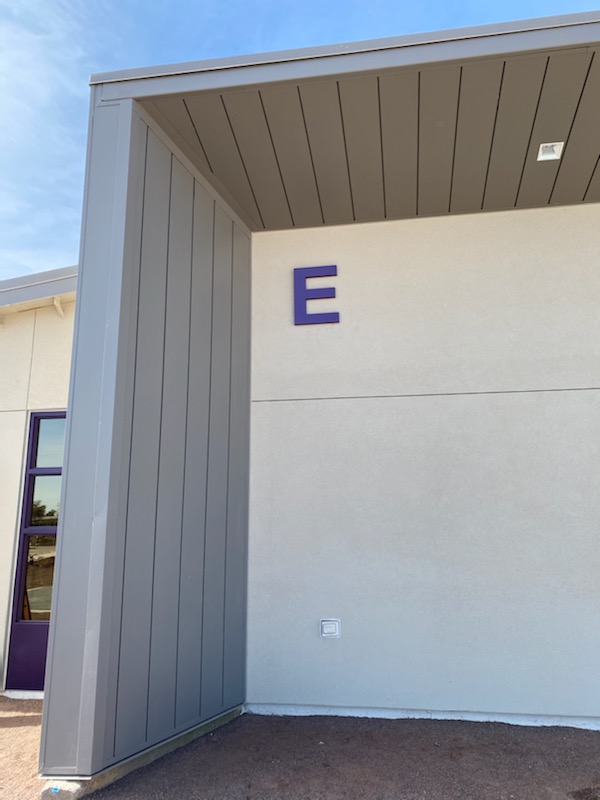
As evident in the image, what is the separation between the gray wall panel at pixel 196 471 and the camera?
3049 millimetres

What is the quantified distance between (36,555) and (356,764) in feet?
11.1

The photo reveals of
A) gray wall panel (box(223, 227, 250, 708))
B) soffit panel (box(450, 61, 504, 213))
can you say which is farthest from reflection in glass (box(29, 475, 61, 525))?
soffit panel (box(450, 61, 504, 213))

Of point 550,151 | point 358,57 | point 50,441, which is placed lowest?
point 50,441

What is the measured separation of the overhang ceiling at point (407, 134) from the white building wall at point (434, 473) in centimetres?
30

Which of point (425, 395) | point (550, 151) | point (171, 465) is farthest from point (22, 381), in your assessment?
point (550, 151)

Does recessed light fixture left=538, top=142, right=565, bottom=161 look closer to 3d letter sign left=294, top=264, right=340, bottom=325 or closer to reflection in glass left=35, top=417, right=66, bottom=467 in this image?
3d letter sign left=294, top=264, right=340, bottom=325

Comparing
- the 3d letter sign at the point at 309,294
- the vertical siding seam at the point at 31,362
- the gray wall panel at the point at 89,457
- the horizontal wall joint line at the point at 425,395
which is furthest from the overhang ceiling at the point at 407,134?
the vertical siding seam at the point at 31,362

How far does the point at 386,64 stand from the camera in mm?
2812

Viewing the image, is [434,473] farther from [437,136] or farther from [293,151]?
[293,151]

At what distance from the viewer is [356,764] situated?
2.71 m

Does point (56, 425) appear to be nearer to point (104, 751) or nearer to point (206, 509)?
point (206, 509)

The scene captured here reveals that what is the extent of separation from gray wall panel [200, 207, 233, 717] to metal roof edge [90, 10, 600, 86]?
0.98 metres

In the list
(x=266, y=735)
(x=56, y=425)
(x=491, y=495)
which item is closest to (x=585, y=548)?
(x=491, y=495)

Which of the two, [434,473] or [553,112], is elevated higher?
[553,112]
